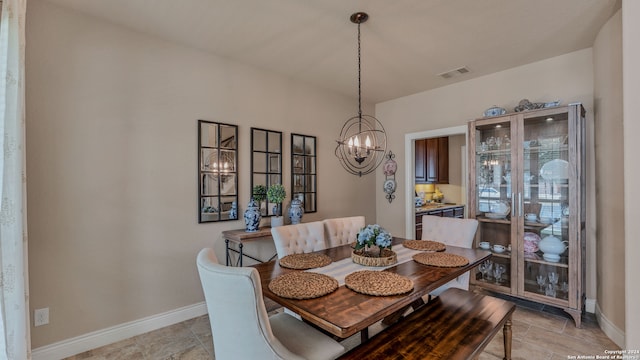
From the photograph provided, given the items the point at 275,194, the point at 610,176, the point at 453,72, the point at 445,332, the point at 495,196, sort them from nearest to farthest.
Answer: the point at 445,332 → the point at 610,176 → the point at 275,194 → the point at 495,196 → the point at 453,72

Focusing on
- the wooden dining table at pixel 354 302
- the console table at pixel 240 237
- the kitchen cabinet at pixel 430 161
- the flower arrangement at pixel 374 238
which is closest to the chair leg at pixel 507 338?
the wooden dining table at pixel 354 302

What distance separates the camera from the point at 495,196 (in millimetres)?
3328

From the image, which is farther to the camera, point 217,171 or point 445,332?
point 217,171

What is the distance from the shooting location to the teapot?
2.85m

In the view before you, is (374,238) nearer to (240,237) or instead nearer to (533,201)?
(240,237)

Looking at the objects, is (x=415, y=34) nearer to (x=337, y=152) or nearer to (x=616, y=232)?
(x=337, y=152)

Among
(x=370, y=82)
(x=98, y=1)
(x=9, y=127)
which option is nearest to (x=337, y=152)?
(x=370, y=82)

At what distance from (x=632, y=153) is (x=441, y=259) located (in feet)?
4.61

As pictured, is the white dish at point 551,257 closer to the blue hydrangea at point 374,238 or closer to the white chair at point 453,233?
the white chair at point 453,233

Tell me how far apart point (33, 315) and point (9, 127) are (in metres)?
1.42

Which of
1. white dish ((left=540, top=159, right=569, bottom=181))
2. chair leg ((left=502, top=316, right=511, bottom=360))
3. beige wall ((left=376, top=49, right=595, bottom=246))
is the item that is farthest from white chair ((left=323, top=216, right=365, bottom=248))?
white dish ((left=540, top=159, right=569, bottom=181))

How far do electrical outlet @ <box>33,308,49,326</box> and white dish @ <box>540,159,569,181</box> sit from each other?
470 centimetres

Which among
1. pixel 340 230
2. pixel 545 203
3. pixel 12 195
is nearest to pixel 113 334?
pixel 12 195

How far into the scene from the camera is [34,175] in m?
2.09
